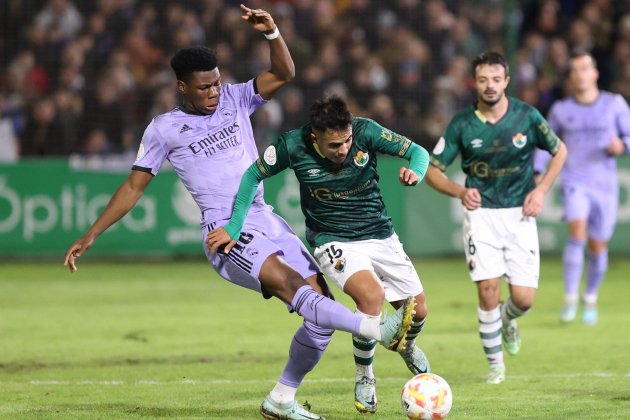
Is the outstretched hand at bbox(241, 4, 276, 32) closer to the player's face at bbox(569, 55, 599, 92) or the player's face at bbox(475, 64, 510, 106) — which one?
the player's face at bbox(475, 64, 510, 106)

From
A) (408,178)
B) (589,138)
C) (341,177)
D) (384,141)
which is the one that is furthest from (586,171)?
(408,178)

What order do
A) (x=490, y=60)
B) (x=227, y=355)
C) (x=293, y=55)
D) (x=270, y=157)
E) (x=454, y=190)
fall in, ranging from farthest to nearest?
1. (x=293, y=55)
2. (x=227, y=355)
3. (x=454, y=190)
4. (x=490, y=60)
5. (x=270, y=157)

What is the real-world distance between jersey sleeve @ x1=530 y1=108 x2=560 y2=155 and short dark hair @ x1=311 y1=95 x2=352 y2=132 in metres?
2.49

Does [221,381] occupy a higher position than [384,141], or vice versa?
[384,141]

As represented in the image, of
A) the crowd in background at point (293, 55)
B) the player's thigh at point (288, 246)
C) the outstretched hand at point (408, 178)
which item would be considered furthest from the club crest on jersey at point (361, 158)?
the crowd in background at point (293, 55)

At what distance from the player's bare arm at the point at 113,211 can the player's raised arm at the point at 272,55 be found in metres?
0.97

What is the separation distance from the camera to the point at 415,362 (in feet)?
25.6

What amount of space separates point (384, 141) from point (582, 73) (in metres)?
5.07

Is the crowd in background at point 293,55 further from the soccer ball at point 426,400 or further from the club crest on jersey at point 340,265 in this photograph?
the soccer ball at point 426,400

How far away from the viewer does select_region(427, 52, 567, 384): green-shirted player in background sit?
8742mm

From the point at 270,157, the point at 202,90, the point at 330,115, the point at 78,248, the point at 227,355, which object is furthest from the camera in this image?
the point at 227,355

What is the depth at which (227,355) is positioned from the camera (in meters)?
9.96

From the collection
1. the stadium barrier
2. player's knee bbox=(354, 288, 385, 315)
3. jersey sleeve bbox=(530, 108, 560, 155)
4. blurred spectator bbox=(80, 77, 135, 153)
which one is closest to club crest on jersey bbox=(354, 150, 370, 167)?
player's knee bbox=(354, 288, 385, 315)

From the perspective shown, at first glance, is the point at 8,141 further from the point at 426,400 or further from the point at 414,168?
the point at 426,400
